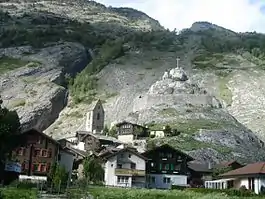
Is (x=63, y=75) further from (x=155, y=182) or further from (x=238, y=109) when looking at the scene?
(x=155, y=182)

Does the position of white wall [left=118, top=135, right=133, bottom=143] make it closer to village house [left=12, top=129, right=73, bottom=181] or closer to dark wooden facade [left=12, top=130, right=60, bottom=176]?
village house [left=12, top=129, right=73, bottom=181]

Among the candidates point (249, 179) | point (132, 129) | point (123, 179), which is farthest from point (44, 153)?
point (132, 129)

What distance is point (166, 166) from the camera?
84.2 meters

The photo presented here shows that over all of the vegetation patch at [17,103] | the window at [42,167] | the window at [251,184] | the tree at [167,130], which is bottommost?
the window at [251,184]

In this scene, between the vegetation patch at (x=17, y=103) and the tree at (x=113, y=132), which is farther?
the vegetation patch at (x=17, y=103)

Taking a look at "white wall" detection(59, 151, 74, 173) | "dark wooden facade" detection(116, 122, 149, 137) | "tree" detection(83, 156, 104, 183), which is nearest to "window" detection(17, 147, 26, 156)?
"white wall" detection(59, 151, 74, 173)

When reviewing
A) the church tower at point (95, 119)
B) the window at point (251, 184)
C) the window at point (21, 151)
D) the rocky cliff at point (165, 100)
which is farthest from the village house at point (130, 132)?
the window at point (251, 184)

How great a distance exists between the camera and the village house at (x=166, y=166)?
83625mm

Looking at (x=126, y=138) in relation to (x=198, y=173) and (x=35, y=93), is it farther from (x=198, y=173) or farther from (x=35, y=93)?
(x=35, y=93)

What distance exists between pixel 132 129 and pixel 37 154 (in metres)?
38.7

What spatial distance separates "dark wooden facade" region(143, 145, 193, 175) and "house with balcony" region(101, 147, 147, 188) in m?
3.51

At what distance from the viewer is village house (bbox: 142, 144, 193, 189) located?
8362 cm

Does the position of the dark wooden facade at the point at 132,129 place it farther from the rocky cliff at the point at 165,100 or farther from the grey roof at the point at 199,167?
the grey roof at the point at 199,167

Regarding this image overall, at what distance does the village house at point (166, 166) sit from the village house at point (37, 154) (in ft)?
45.9
